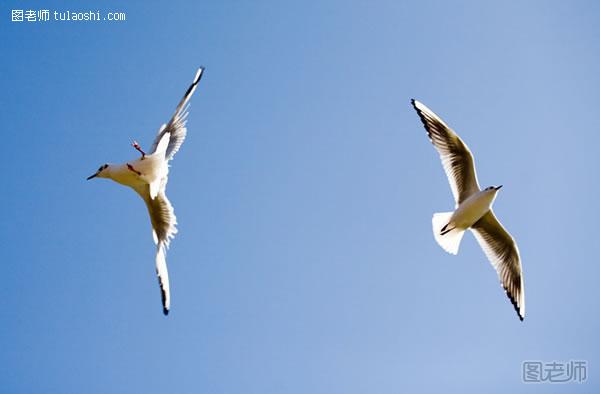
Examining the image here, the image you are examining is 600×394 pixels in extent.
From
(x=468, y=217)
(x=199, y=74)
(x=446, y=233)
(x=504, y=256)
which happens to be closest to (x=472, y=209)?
(x=468, y=217)

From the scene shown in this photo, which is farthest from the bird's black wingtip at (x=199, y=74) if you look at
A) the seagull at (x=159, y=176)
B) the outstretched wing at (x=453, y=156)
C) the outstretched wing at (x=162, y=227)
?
the outstretched wing at (x=453, y=156)

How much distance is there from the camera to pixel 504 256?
7.72 m

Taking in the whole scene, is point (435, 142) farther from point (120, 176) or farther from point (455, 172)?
point (120, 176)

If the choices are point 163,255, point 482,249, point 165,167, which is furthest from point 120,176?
point 482,249

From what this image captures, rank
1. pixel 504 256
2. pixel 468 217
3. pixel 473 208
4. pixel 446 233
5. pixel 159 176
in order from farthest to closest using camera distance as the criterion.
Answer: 1. pixel 504 256
2. pixel 446 233
3. pixel 468 217
4. pixel 473 208
5. pixel 159 176

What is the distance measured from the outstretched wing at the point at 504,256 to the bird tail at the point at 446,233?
11.2 inches

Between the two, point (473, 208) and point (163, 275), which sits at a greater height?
point (473, 208)

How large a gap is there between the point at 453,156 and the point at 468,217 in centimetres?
67

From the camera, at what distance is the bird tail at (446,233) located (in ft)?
24.3

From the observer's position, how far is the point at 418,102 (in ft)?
24.9

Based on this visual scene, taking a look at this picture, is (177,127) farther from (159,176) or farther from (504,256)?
(504,256)

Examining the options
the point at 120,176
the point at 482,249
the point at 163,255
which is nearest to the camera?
the point at 120,176

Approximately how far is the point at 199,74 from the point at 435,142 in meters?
2.64

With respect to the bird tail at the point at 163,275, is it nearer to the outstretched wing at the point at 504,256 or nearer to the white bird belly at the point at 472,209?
the white bird belly at the point at 472,209
